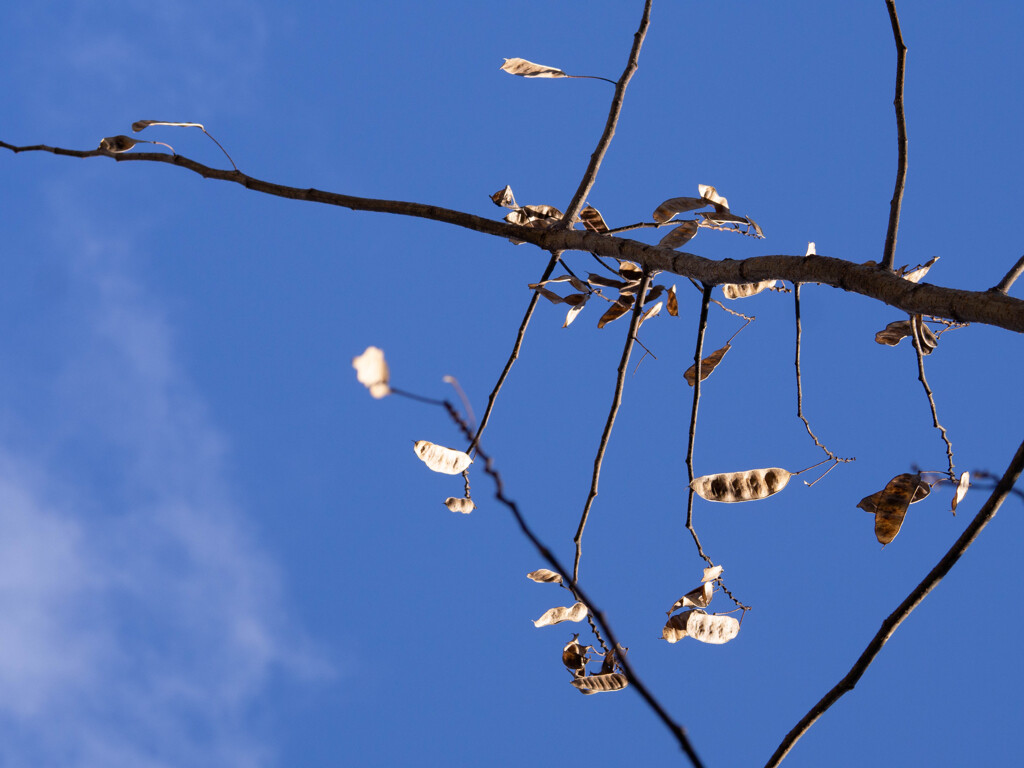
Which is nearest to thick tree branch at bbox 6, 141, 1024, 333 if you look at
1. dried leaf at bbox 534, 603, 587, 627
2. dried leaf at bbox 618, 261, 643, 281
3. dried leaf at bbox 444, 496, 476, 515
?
dried leaf at bbox 618, 261, 643, 281

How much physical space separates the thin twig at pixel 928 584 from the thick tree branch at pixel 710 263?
7.8 inches

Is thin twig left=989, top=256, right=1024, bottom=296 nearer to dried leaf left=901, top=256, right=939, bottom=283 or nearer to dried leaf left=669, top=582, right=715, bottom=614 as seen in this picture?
dried leaf left=901, top=256, right=939, bottom=283

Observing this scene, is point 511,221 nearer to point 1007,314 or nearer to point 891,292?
point 891,292

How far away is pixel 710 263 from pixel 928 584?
66 centimetres

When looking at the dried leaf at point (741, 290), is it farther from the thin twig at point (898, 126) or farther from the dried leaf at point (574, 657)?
the dried leaf at point (574, 657)

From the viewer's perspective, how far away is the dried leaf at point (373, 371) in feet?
1.98

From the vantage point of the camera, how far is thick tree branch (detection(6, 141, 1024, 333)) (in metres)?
1.06

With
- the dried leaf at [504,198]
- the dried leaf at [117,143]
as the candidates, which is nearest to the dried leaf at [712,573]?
the dried leaf at [504,198]

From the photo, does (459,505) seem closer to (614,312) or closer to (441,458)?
(441,458)

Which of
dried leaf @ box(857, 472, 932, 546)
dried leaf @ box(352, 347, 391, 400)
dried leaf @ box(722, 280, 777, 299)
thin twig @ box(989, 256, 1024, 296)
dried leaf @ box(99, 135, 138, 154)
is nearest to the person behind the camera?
dried leaf @ box(352, 347, 391, 400)

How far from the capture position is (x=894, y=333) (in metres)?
1.82

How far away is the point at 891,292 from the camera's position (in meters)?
1.14

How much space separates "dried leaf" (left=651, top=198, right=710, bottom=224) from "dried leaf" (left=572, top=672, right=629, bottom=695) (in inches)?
40.6

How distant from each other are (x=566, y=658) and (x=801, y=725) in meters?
0.96
